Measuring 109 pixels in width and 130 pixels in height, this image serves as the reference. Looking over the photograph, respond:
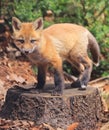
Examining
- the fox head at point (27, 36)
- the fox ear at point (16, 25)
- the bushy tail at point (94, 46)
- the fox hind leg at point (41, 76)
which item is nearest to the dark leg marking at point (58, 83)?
the fox hind leg at point (41, 76)

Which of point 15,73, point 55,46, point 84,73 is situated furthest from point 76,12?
point 55,46

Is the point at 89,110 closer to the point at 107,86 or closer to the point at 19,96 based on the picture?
the point at 19,96

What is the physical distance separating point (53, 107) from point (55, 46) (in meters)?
0.87

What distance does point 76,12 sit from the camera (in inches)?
421

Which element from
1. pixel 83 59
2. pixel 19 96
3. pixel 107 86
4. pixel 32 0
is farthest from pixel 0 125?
pixel 32 0

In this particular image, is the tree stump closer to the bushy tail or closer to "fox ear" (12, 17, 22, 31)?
the bushy tail

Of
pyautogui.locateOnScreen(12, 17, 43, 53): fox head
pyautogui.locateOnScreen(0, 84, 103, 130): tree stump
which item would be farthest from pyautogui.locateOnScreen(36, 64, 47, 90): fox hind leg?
pyautogui.locateOnScreen(12, 17, 43, 53): fox head

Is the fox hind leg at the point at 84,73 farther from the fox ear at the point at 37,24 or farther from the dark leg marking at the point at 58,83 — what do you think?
the fox ear at the point at 37,24

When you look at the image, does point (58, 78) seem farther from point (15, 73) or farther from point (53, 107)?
point (15, 73)

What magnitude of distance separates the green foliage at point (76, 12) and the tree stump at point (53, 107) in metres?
3.20

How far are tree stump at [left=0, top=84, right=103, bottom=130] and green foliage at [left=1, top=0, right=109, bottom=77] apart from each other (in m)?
3.20

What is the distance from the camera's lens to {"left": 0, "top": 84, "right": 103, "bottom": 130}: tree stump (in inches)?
273

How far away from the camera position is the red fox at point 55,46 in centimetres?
671

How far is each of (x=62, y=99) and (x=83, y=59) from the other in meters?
0.80
